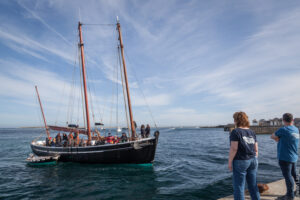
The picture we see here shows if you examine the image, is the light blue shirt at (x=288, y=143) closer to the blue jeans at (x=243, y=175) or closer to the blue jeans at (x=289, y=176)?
the blue jeans at (x=289, y=176)

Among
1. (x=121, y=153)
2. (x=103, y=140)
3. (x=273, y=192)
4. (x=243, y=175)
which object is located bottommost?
(x=121, y=153)

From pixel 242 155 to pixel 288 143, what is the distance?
2158 millimetres

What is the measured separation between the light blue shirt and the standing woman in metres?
1.64

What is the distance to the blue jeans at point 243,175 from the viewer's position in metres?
3.95

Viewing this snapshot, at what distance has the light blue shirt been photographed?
4875 mm

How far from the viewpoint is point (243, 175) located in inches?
157

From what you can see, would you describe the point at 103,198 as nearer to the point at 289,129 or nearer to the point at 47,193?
the point at 47,193

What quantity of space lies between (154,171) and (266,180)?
27.7 ft

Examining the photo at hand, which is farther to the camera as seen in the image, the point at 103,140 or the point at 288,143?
the point at 103,140

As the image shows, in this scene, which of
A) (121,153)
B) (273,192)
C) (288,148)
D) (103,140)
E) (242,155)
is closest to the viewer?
(242,155)

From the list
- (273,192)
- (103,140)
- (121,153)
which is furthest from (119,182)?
(273,192)

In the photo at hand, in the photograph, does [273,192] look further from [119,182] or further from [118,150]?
[118,150]

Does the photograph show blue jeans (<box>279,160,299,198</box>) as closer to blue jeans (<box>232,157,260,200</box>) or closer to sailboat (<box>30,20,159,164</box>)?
blue jeans (<box>232,157,260,200</box>)

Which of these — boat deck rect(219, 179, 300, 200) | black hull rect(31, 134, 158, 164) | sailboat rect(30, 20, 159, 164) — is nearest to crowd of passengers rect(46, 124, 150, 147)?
sailboat rect(30, 20, 159, 164)
